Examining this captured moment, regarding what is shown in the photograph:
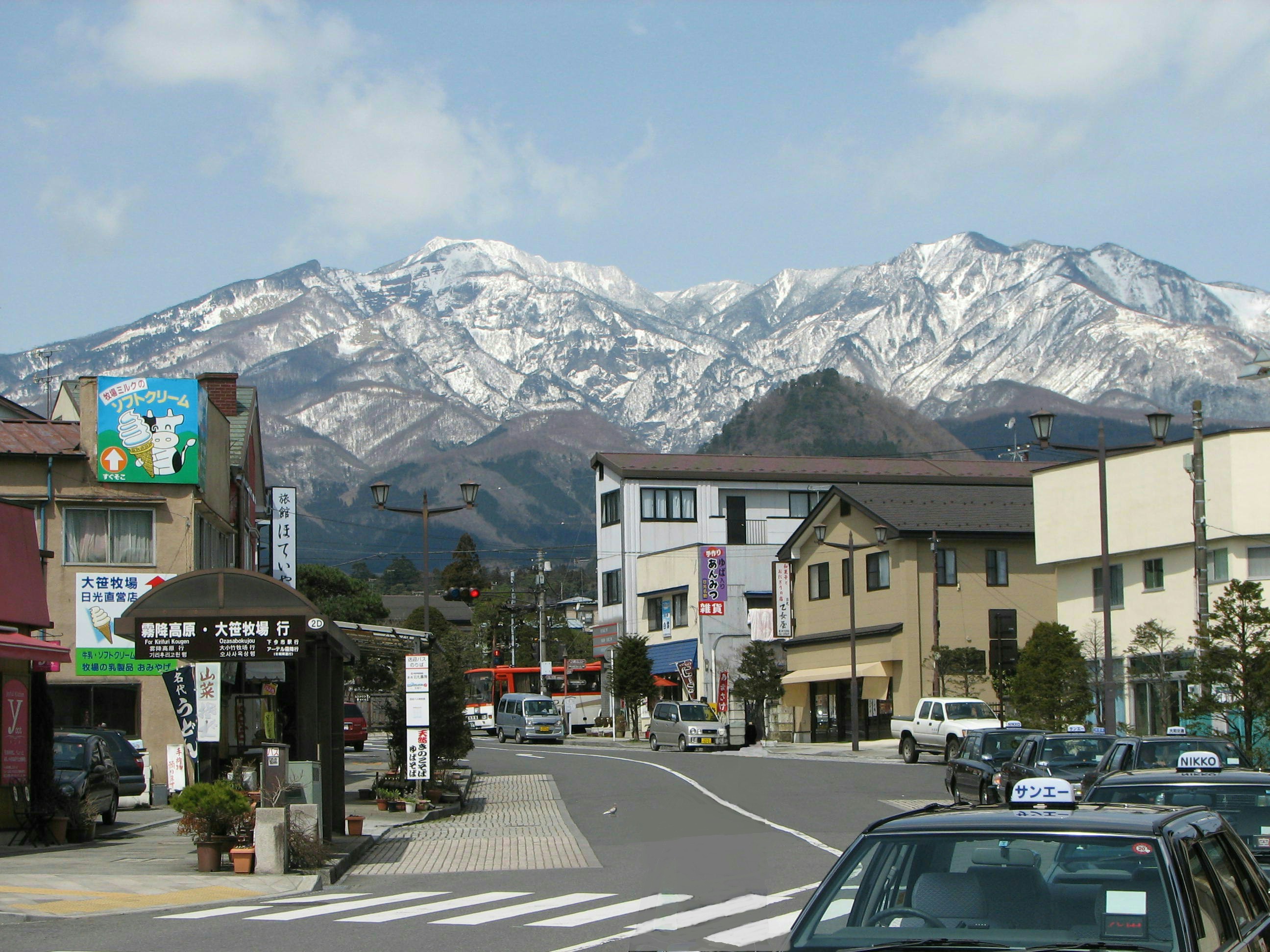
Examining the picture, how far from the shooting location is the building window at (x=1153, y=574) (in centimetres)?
3978

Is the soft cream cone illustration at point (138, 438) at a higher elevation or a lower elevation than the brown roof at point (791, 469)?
lower

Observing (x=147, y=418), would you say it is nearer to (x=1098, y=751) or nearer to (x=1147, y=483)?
(x=1098, y=751)

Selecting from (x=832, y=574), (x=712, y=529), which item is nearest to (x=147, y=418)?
(x=832, y=574)

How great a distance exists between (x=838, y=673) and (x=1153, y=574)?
50.2ft

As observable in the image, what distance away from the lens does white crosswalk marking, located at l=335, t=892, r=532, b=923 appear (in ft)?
42.2

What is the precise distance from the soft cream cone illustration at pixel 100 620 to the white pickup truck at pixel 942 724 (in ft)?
72.4

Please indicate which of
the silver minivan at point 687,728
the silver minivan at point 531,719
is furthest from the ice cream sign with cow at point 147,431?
the silver minivan at point 531,719

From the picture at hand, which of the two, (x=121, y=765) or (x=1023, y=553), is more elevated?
(x=1023, y=553)

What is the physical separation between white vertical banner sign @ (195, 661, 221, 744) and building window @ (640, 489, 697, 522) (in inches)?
1981

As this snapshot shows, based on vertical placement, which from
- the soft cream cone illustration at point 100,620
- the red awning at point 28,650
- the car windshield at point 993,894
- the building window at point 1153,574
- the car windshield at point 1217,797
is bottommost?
the car windshield at point 1217,797

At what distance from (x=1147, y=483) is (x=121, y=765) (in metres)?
28.1

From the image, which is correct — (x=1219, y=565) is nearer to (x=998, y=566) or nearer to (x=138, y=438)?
(x=998, y=566)

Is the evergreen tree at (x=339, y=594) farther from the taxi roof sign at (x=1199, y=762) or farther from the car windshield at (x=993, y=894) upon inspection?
the car windshield at (x=993, y=894)

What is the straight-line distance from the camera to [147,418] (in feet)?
102
